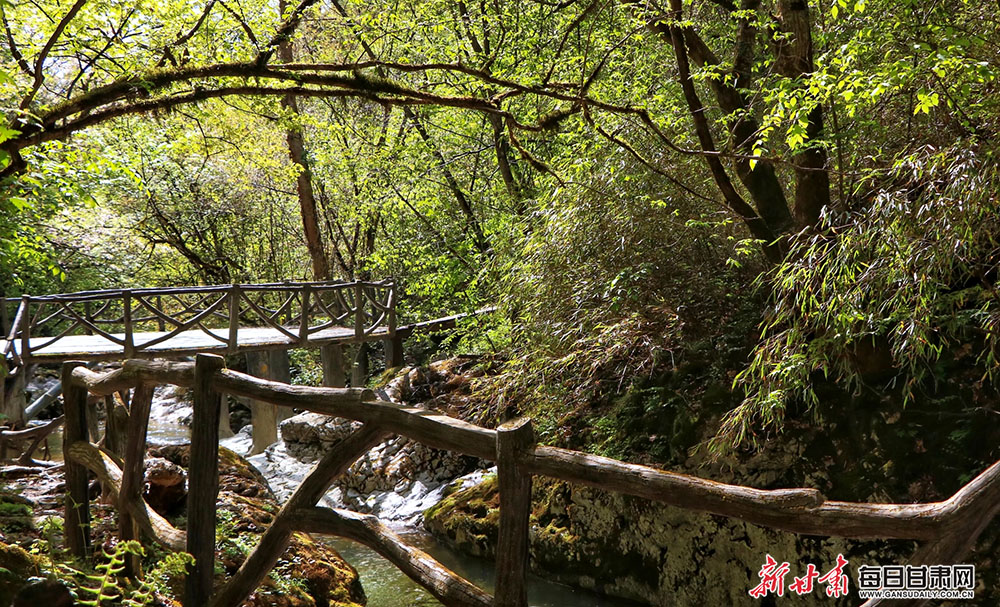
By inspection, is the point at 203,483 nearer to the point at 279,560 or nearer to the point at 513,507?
the point at 279,560

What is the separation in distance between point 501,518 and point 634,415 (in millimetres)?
4290

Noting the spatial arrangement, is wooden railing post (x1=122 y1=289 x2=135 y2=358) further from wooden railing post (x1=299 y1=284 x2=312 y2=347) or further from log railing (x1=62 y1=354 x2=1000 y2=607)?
log railing (x1=62 y1=354 x2=1000 y2=607)

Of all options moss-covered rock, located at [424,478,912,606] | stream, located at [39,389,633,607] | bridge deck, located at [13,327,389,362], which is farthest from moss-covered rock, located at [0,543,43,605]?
bridge deck, located at [13,327,389,362]

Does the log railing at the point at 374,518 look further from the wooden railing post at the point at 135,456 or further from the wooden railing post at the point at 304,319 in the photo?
the wooden railing post at the point at 304,319

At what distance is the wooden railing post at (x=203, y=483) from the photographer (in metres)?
3.42

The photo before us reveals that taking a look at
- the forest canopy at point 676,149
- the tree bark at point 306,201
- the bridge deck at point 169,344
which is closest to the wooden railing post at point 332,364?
the bridge deck at point 169,344

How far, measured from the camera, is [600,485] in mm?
2367

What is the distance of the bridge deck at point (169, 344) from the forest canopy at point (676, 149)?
1906 millimetres

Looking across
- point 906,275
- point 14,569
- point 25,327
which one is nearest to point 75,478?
point 14,569

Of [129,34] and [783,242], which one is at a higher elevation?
[129,34]

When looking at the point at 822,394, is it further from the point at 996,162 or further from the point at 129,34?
the point at 129,34

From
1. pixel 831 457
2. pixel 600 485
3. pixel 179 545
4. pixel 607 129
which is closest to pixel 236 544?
pixel 179 545

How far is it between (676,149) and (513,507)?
3561mm

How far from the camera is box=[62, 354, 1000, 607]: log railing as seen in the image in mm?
1968
